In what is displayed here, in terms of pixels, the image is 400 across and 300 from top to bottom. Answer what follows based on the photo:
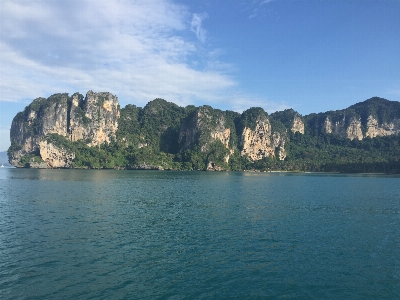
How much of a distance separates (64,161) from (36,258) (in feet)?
595

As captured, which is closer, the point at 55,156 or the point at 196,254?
the point at 196,254

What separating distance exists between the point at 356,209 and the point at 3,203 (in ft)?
147

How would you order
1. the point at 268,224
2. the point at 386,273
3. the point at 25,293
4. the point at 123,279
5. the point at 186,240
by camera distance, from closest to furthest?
1. the point at 25,293
2. the point at 123,279
3. the point at 386,273
4. the point at 186,240
5. the point at 268,224

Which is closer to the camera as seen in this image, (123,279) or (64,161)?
(123,279)

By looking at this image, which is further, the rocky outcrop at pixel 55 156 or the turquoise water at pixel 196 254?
the rocky outcrop at pixel 55 156

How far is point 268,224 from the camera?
98.8 feet

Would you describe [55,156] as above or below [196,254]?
above

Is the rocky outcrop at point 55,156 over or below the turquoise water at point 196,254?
over

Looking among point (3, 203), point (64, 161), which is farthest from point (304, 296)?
point (64, 161)

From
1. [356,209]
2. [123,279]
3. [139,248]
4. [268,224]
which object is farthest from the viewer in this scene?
[356,209]

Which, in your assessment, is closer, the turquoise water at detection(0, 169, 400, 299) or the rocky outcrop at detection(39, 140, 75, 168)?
the turquoise water at detection(0, 169, 400, 299)


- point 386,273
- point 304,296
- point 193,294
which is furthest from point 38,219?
point 386,273

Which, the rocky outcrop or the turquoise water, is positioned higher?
the rocky outcrop

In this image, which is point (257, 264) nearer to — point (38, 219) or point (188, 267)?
point (188, 267)
